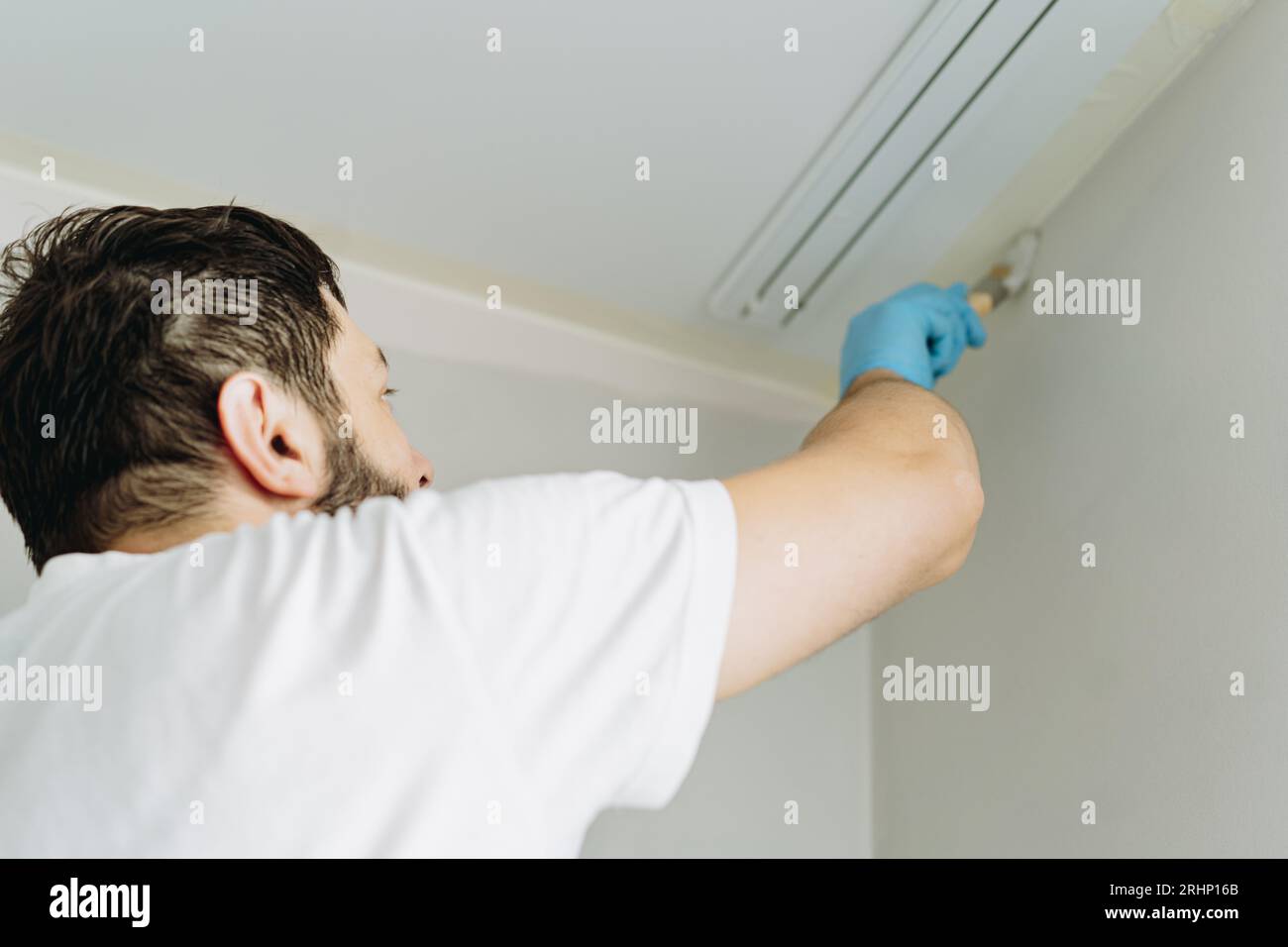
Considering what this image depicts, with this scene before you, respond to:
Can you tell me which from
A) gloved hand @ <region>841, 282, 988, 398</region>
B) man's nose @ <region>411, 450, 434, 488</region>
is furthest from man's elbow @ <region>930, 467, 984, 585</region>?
man's nose @ <region>411, 450, 434, 488</region>

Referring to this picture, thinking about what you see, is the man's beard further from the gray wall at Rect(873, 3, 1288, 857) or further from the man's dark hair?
the gray wall at Rect(873, 3, 1288, 857)

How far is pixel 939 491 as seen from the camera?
0.79m

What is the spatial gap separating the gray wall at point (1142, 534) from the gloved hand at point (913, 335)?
13 cm

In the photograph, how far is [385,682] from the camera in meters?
0.60

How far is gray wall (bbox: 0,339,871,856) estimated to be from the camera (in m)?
1.38

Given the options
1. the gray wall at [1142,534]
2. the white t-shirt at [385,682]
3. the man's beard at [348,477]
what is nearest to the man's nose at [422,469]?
the man's beard at [348,477]

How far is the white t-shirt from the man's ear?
101mm

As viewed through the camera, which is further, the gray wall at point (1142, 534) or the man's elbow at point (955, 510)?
the gray wall at point (1142, 534)

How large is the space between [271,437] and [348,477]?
65 millimetres

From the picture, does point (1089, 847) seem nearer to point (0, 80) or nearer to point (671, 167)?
point (671, 167)

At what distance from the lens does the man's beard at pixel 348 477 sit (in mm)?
819

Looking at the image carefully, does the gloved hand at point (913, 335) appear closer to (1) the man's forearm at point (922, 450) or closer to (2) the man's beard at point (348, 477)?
(1) the man's forearm at point (922, 450)
